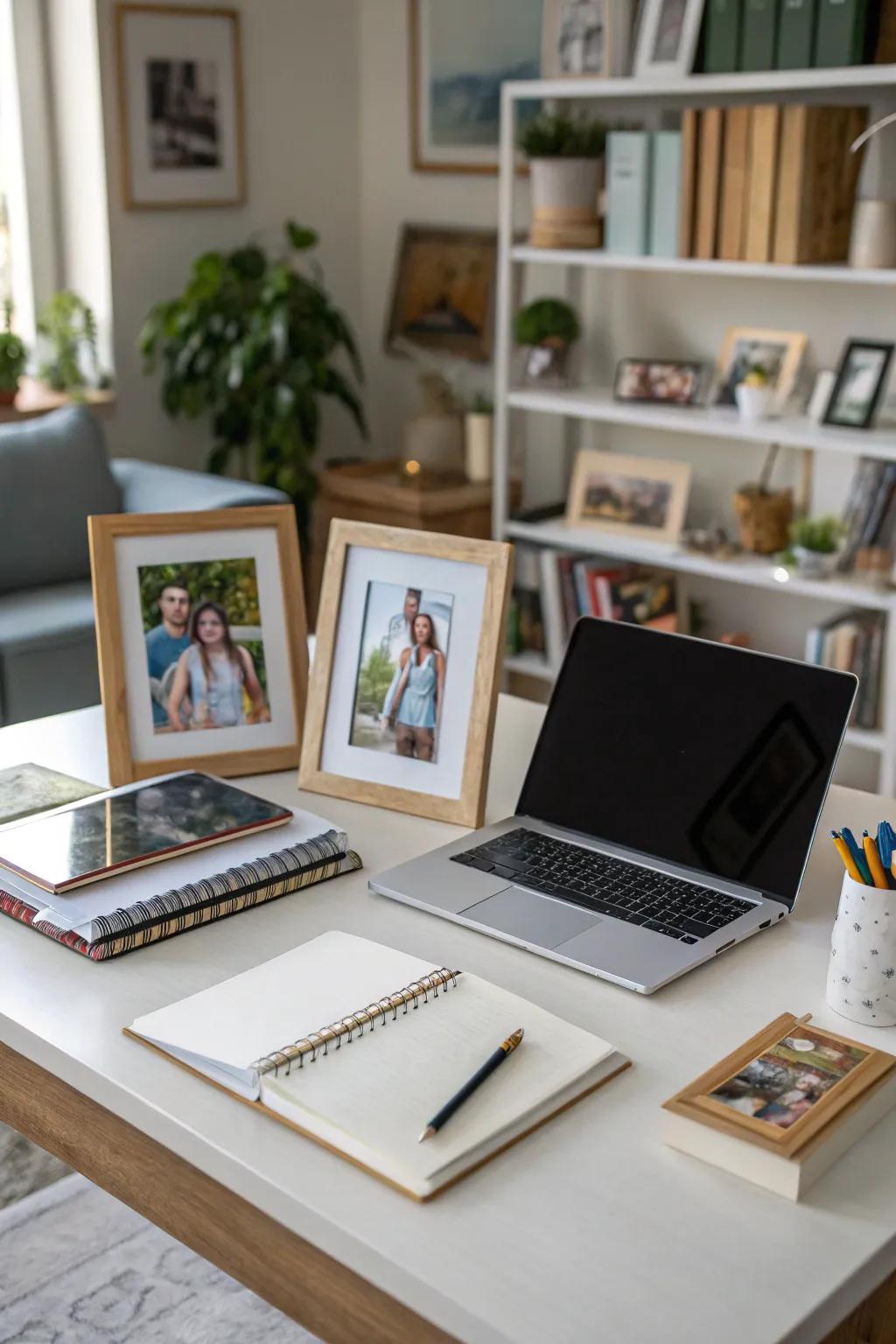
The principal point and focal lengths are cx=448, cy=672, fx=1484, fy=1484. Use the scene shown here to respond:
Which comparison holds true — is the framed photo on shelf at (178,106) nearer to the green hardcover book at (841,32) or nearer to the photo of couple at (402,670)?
the green hardcover book at (841,32)

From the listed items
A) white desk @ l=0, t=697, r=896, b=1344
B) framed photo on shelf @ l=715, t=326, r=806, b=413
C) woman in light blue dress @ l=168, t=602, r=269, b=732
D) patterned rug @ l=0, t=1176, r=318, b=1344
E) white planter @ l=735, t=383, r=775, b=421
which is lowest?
patterned rug @ l=0, t=1176, r=318, b=1344

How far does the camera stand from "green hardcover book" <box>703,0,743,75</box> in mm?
3102

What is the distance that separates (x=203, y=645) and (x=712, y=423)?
1966mm

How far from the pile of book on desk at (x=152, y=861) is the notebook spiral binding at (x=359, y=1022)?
0.78 ft

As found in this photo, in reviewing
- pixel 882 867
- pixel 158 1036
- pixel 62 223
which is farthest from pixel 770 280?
pixel 158 1036

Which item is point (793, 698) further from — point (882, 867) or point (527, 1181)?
point (527, 1181)

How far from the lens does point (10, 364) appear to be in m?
3.90

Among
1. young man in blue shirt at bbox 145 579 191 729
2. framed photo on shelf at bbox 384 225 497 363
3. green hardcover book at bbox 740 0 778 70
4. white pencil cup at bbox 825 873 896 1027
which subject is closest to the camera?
white pencil cup at bbox 825 873 896 1027

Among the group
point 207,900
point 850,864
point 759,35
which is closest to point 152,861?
point 207,900

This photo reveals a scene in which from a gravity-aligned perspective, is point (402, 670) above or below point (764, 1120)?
above

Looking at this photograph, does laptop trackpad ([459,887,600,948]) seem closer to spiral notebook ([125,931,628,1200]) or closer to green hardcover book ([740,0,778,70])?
spiral notebook ([125,931,628,1200])

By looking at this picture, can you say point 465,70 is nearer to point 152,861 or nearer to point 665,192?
point 665,192

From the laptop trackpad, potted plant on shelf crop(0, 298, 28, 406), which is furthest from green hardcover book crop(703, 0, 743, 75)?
the laptop trackpad

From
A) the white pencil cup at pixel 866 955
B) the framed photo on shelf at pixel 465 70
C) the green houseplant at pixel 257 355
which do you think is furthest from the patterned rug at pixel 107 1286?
the framed photo on shelf at pixel 465 70
